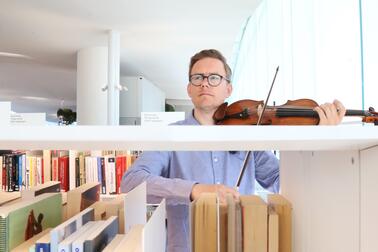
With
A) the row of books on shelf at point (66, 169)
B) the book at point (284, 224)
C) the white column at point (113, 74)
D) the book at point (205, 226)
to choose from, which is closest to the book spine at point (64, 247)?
the book at point (205, 226)

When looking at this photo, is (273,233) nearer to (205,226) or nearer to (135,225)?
(205,226)

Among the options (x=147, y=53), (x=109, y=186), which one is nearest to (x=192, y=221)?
(x=109, y=186)

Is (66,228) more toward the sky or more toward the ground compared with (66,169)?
more toward the sky

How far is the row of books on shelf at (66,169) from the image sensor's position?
293 centimetres

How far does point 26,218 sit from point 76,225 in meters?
0.10

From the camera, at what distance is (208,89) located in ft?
3.85

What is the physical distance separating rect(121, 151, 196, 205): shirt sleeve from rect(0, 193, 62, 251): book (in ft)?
0.67

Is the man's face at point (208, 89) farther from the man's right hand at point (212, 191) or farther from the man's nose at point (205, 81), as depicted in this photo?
the man's right hand at point (212, 191)

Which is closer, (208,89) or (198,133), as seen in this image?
(198,133)

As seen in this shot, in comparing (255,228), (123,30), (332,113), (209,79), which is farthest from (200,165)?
(123,30)

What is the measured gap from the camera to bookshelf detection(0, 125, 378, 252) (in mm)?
387

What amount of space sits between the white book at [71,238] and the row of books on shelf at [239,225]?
19 cm

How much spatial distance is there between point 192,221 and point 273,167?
514mm

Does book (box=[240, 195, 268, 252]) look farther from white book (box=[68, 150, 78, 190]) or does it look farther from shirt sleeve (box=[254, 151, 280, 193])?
white book (box=[68, 150, 78, 190])
